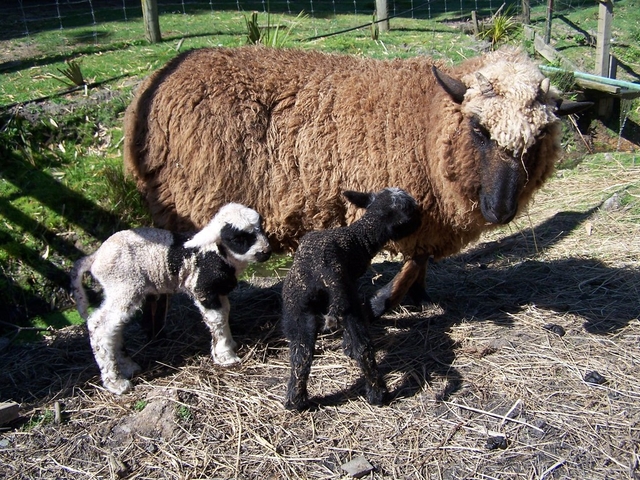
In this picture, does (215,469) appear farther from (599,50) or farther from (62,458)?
(599,50)

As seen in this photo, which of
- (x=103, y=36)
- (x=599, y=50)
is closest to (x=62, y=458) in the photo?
(x=103, y=36)

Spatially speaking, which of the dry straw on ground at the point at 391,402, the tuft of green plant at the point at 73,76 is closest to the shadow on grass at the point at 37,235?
the dry straw on ground at the point at 391,402

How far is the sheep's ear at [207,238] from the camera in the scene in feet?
14.4

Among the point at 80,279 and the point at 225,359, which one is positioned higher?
the point at 80,279

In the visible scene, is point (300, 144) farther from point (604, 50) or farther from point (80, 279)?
point (604, 50)

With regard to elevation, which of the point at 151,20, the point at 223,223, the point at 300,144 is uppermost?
the point at 151,20

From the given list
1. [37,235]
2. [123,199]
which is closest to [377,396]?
[123,199]

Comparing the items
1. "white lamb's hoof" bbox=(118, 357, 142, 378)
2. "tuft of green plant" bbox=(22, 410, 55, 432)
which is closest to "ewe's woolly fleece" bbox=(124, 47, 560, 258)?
"white lamb's hoof" bbox=(118, 357, 142, 378)

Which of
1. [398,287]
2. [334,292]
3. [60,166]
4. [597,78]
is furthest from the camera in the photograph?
[597,78]

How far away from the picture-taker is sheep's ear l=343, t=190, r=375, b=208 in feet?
14.6

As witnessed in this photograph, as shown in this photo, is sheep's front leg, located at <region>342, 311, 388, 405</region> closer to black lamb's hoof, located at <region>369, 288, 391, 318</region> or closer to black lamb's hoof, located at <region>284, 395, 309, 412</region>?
black lamb's hoof, located at <region>284, 395, 309, 412</region>

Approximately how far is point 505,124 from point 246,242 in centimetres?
207

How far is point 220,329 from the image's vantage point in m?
4.62

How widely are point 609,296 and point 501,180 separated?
78.4 inches
